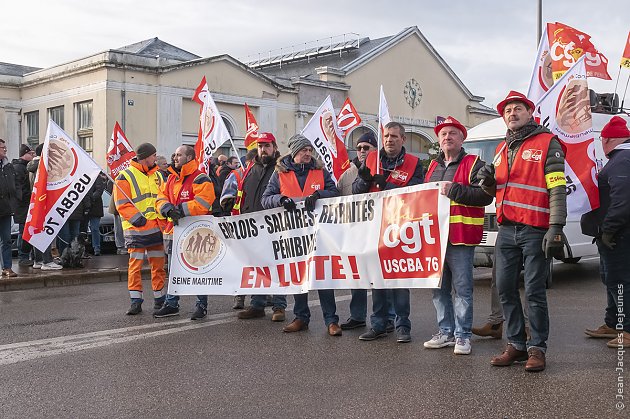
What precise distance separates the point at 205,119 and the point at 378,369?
19.8 ft

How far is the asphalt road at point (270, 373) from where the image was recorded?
4734mm

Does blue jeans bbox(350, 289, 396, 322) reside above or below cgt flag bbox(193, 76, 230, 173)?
below

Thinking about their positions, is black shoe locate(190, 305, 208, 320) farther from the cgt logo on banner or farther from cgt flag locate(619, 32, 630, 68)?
cgt flag locate(619, 32, 630, 68)

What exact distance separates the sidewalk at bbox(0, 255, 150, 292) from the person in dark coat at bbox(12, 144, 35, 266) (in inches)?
10.3

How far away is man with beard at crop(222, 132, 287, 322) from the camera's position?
802 centimetres

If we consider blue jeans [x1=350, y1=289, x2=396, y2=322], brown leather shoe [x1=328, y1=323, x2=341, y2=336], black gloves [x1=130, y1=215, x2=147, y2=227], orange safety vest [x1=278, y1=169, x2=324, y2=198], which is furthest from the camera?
black gloves [x1=130, y1=215, x2=147, y2=227]

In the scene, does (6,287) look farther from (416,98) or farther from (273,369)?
(416,98)

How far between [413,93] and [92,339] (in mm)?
33205

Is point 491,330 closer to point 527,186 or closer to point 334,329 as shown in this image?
point 334,329

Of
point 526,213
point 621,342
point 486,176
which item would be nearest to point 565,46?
point 621,342

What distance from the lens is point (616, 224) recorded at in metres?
6.43

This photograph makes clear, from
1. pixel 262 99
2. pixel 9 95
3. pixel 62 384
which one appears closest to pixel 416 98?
pixel 262 99

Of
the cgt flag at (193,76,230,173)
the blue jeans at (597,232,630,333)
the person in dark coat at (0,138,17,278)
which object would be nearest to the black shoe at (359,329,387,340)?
the blue jeans at (597,232,630,333)

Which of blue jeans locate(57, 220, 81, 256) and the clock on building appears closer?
blue jeans locate(57, 220, 81, 256)
